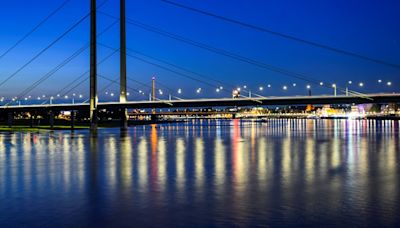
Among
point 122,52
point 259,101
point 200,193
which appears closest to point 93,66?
point 122,52

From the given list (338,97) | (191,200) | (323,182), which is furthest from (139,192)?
(338,97)

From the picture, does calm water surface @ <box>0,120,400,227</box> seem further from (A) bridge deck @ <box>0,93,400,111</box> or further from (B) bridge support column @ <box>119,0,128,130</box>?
(A) bridge deck @ <box>0,93,400,111</box>

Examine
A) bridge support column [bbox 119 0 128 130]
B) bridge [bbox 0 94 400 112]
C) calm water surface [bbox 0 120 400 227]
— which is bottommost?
calm water surface [bbox 0 120 400 227]

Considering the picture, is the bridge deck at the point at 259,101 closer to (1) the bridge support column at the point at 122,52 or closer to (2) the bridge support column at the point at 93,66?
(1) the bridge support column at the point at 122,52

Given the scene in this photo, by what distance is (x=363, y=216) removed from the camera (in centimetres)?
1098

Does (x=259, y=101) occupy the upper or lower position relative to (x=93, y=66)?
lower

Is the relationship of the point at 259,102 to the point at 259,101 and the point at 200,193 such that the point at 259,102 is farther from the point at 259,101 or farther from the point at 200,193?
the point at 200,193

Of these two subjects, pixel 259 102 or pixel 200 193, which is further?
pixel 259 102

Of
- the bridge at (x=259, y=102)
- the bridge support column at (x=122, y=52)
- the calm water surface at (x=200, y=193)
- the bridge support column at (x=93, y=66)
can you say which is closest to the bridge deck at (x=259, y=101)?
the bridge at (x=259, y=102)

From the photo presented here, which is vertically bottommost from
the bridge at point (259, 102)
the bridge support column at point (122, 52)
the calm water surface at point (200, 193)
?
the calm water surface at point (200, 193)

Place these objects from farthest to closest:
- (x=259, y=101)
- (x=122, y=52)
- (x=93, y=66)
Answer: (x=259, y=101), (x=122, y=52), (x=93, y=66)

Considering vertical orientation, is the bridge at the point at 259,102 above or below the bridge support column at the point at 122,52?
below

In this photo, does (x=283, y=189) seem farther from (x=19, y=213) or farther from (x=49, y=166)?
(x=49, y=166)

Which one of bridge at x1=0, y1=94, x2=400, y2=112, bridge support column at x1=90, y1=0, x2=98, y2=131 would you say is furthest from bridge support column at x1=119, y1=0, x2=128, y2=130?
bridge support column at x1=90, y1=0, x2=98, y2=131
